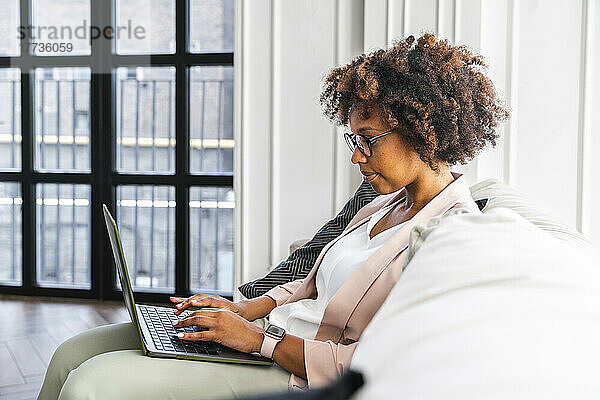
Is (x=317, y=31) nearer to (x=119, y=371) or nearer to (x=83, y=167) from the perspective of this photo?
(x=119, y=371)

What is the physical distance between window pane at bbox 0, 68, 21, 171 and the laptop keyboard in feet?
9.86

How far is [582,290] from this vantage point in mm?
583

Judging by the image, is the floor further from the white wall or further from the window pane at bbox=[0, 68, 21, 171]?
the white wall

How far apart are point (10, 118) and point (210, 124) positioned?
51.3 inches

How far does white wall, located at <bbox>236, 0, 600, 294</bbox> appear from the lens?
2297 mm

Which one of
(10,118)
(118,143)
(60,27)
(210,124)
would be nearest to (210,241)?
(210,124)

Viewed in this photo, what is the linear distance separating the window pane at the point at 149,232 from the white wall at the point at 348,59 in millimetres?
1508

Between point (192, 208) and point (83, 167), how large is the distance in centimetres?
74

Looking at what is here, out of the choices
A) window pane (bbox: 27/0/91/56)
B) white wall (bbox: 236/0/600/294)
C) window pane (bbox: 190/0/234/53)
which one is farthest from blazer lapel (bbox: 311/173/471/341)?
window pane (bbox: 27/0/91/56)

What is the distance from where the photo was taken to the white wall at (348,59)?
2.30 meters

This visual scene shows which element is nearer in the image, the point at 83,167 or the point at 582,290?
the point at 582,290

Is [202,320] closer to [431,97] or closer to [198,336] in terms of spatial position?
[198,336]

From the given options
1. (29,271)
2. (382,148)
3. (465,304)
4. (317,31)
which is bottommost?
(29,271)

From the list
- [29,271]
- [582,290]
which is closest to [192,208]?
[29,271]
